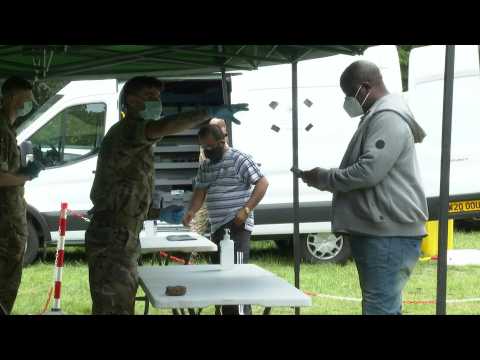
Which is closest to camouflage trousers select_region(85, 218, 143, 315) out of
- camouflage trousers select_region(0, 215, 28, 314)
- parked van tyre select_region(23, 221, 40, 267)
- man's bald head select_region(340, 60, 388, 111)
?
man's bald head select_region(340, 60, 388, 111)

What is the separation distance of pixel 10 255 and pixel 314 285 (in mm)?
4298

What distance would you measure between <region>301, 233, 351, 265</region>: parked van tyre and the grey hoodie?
6.14m

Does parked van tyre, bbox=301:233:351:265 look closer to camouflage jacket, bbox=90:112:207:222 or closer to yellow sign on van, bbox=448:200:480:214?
yellow sign on van, bbox=448:200:480:214

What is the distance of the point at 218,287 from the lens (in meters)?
3.91

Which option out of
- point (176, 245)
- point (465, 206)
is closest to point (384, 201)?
point (176, 245)

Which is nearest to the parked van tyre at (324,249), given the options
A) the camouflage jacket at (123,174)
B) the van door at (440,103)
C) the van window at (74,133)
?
the van door at (440,103)

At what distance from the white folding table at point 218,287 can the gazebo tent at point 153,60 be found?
773mm

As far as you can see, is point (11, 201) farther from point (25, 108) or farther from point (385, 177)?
point (385, 177)

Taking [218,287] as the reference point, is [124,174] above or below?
above

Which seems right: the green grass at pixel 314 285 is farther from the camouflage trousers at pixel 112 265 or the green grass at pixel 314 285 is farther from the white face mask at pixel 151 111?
the white face mask at pixel 151 111
